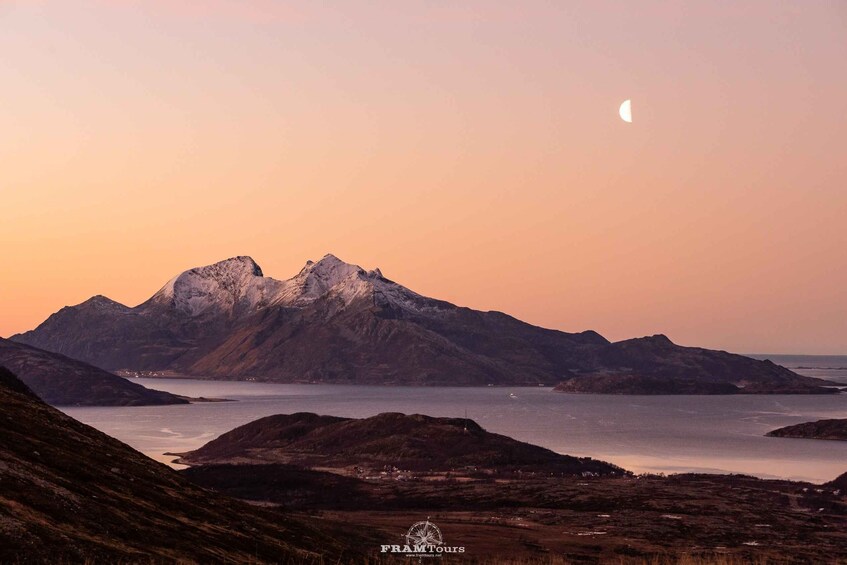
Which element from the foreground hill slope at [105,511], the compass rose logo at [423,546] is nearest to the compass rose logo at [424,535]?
the compass rose logo at [423,546]

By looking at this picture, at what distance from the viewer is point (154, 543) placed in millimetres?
40406

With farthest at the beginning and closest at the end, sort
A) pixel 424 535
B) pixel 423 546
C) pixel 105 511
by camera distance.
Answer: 1. pixel 424 535
2. pixel 423 546
3. pixel 105 511

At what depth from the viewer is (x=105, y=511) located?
42.5m

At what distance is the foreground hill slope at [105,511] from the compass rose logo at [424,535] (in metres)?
22.0

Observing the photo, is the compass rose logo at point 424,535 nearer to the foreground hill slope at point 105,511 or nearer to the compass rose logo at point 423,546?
the compass rose logo at point 423,546

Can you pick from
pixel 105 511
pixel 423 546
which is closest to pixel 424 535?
pixel 423 546

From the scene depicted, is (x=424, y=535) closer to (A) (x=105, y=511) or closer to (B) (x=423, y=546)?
(B) (x=423, y=546)

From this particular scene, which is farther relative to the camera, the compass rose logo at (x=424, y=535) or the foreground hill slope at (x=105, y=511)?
the compass rose logo at (x=424, y=535)

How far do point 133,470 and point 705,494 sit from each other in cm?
9567

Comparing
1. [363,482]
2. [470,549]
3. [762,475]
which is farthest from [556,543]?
[762,475]

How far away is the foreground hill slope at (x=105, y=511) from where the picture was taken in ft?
115

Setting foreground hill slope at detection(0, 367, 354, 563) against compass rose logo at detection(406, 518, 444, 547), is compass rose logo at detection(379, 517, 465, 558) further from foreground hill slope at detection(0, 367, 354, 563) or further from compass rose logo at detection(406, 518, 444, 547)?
foreground hill slope at detection(0, 367, 354, 563)

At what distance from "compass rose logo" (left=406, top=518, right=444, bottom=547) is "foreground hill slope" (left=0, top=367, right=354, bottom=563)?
21995mm

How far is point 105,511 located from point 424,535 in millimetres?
51263
